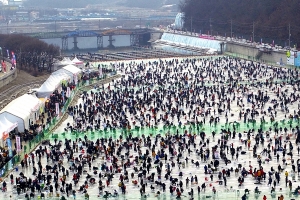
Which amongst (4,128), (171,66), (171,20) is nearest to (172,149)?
(4,128)

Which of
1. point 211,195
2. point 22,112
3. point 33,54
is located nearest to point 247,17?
point 33,54

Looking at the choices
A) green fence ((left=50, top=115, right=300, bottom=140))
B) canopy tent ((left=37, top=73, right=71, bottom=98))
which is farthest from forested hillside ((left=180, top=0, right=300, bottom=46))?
green fence ((left=50, top=115, right=300, bottom=140))

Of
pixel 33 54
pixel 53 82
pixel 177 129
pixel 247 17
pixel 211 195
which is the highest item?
pixel 247 17

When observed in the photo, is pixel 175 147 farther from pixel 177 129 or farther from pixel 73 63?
pixel 73 63

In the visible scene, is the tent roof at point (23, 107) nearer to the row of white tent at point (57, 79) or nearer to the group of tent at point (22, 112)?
the group of tent at point (22, 112)

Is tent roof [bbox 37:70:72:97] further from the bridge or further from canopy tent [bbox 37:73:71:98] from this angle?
the bridge

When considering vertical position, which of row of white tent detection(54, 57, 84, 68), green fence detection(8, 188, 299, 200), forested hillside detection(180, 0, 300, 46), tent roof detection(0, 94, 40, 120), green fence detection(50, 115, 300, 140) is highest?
forested hillside detection(180, 0, 300, 46)

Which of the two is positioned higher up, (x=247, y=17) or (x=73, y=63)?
(x=247, y=17)
